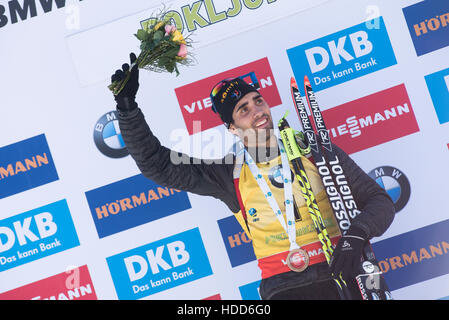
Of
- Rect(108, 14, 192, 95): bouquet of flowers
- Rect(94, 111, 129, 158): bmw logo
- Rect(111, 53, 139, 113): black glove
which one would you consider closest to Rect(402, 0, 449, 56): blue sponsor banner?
Rect(108, 14, 192, 95): bouquet of flowers

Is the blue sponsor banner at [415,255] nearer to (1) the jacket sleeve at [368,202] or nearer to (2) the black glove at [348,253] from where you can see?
(1) the jacket sleeve at [368,202]

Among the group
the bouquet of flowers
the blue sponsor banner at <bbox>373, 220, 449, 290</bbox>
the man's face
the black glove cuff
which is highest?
the bouquet of flowers

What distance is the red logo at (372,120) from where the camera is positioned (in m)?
3.25

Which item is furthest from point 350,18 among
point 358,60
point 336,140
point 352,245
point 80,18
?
point 80,18

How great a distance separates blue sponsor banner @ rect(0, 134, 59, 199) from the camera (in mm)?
3348

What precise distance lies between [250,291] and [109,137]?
4.57 ft

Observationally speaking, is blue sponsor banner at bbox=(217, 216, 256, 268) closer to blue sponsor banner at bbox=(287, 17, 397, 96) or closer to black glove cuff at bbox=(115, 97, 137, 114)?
blue sponsor banner at bbox=(287, 17, 397, 96)

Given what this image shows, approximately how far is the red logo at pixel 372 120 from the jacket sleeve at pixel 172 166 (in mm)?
853

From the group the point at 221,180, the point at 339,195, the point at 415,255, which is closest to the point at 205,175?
the point at 221,180

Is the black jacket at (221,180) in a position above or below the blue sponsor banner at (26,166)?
below

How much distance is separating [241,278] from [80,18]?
2.03m

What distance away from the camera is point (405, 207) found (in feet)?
10.8

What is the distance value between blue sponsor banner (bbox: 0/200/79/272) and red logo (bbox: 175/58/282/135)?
102 centimetres

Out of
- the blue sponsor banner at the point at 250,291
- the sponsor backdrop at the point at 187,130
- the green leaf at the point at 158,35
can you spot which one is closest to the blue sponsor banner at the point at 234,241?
the sponsor backdrop at the point at 187,130
